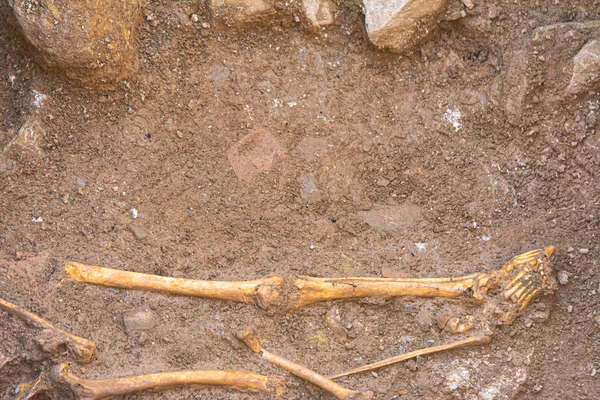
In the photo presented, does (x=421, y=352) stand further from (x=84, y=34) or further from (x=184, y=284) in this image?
(x=84, y=34)

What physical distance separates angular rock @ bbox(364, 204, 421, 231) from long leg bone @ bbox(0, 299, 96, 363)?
5.54 feet

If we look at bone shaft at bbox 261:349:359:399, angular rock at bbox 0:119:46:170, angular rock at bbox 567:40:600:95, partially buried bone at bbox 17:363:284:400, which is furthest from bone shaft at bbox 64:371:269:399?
angular rock at bbox 567:40:600:95

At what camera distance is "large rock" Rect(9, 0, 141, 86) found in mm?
3668

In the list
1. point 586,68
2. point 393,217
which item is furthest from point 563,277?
point 586,68

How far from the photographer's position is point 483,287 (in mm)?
3848

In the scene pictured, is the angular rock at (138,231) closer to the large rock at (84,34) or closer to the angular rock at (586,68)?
the large rock at (84,34)

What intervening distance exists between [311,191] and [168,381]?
A: 4.44 ft

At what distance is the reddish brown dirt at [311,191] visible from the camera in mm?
3701

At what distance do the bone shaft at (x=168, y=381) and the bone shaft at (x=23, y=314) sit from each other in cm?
28

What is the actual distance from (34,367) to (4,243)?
0.70m

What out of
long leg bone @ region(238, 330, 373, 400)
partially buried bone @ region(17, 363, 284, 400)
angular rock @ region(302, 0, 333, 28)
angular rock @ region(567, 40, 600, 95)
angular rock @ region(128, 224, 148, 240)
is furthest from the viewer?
angular rock @ region(302, 0, 333, 28)

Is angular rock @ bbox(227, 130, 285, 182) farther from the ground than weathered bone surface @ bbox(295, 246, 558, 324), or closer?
farther from the ground

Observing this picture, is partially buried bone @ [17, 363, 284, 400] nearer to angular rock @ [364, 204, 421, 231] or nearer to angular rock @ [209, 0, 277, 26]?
angular rock @ [364, 204, 421, 231]

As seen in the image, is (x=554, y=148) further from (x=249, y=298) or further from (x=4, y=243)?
(x=4, y=243)
